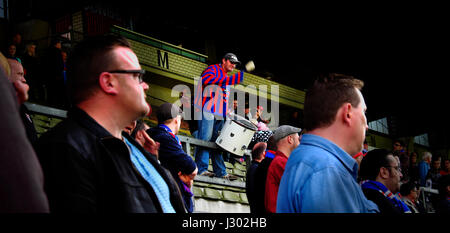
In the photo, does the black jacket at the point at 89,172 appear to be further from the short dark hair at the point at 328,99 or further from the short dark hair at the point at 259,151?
the short dark hair at the point at 259,151

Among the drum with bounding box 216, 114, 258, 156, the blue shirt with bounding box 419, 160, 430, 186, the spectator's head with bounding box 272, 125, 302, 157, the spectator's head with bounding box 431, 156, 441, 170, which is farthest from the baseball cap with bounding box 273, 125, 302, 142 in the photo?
the spectator's head with bounding box 431, 156, 441, 170

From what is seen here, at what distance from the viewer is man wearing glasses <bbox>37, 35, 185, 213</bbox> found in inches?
62.5

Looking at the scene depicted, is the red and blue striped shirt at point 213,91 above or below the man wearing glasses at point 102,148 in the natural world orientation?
above

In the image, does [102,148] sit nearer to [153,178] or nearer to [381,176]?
[153,178]

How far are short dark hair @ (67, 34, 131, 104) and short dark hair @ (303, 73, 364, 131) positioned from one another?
37.9 inches

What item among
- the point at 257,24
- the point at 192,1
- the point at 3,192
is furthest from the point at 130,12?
the point at 3,192

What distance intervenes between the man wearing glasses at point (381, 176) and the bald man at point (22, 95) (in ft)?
8.11

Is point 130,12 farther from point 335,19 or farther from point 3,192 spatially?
point 3,192

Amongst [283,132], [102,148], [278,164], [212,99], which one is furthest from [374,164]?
[212,99]

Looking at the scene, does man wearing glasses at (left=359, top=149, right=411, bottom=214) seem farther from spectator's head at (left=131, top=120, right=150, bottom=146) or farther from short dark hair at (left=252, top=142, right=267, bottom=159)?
spectator's head at (left=131, top=120, right=150, bottom=146)

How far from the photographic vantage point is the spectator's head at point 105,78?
77.9 inches

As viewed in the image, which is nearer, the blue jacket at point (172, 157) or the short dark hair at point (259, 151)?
the blue jacket at point (172, 157)

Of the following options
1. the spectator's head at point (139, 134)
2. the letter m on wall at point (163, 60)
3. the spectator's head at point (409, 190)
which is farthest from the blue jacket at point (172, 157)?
the letter m on wall at point (163, 60)

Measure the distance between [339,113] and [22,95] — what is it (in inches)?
56.1
